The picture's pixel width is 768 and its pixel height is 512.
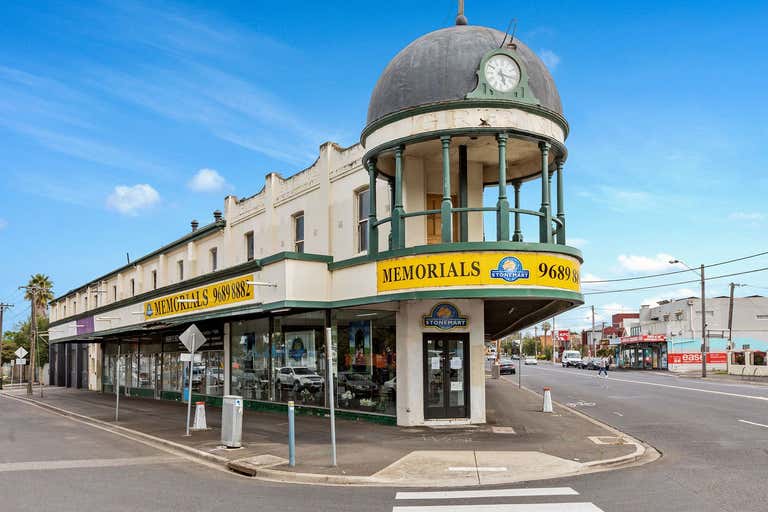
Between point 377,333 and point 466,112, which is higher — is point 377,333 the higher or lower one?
the lower one

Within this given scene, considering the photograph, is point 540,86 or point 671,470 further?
point 540,86

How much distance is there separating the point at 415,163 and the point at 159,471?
1010cm

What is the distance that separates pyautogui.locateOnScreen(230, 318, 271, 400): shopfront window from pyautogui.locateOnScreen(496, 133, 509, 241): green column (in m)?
10.7

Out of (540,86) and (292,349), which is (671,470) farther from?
(292,349)

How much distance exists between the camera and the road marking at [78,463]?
13188mm

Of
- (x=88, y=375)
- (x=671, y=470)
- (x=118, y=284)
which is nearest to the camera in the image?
(x=671, y=470)

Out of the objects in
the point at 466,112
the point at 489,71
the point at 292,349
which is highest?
the point at 489,71

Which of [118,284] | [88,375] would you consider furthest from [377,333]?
[88,375]

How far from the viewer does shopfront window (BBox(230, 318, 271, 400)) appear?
24141 millimetres

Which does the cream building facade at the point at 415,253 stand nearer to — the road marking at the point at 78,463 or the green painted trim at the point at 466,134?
the green painted trim at the point at 466,134

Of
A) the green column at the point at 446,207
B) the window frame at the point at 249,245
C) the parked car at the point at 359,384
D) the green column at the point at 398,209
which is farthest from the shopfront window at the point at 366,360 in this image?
the window frame at the point at 249,245

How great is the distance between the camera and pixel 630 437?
16.6m

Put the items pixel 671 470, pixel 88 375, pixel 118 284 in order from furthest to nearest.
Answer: pixel 88 375 < pixel 118 284 < pixel 671 470

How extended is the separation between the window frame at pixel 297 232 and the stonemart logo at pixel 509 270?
10089 mm
